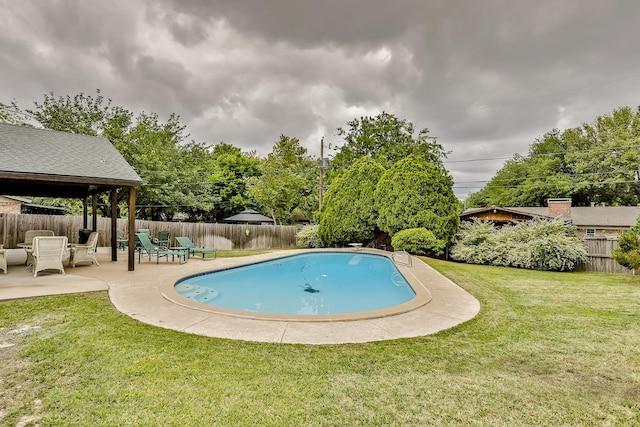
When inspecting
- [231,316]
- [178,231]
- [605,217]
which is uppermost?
[605,217]

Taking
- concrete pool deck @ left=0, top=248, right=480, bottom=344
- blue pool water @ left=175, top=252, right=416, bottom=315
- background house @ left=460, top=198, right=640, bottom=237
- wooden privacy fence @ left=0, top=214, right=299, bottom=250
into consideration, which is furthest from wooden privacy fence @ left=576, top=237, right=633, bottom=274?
wooden privacy fence @ left=0, top=214, right=299, bottom=250

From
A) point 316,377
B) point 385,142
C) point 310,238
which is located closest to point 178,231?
point 310,238

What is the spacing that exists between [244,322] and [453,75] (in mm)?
14402

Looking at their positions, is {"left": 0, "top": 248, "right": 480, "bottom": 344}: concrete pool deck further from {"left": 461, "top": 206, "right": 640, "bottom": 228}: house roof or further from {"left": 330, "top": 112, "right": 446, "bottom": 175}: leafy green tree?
{"left": 330, "top": 112, "right": 446, "bottom": 175}: leafy green tree

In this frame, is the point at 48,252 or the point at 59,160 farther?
the point at 59,160

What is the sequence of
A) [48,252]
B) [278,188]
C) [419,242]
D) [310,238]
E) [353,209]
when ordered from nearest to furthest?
[48,252], [419,242], [353,209], [310,238], [278,188]

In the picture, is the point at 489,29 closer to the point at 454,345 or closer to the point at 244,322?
the point at 454,345

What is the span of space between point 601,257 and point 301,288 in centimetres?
1117

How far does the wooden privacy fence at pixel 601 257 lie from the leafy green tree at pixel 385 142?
50.0 feet

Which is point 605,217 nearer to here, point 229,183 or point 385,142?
point 385,142

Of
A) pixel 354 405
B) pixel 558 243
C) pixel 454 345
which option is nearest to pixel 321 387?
pixel 354 405

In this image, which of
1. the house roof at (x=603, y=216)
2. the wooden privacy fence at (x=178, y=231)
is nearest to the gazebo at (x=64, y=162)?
the wooden privacy fence at (x=178, y=231)

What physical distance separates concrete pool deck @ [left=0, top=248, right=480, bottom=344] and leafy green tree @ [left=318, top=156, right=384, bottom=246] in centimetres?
895

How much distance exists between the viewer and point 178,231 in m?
16.4
